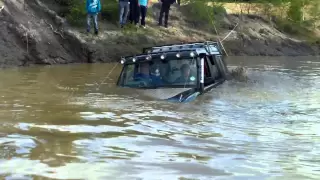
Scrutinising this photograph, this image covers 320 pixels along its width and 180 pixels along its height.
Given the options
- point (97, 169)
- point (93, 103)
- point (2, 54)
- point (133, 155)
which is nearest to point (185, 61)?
point (93, 103)

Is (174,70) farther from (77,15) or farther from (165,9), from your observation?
(165,9)

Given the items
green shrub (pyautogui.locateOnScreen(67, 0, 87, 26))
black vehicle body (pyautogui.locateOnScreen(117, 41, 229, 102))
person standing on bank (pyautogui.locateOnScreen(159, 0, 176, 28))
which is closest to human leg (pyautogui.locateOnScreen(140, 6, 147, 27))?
person standing on bank (pyautogui.locateOnScreen(159, 0, 176, 28))

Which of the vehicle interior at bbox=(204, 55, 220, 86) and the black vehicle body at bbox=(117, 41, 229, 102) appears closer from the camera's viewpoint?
the black vehicle body at bbox=(117, 41, 229, 102)

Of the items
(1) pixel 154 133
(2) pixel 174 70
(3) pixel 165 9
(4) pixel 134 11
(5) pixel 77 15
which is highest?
(3) pixel 165 9

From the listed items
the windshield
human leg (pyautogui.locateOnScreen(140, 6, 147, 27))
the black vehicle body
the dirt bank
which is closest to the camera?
the black vehicle body

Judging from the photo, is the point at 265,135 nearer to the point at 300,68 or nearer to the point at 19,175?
the point at 19,175

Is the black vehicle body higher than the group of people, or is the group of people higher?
the group of people

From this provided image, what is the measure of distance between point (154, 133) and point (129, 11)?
1418 centimetres

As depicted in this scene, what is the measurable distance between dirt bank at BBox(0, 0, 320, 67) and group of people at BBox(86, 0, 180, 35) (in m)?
0.40

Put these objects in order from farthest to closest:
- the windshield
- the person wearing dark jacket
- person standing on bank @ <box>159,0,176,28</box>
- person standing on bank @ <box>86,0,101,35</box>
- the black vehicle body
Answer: person standing on bank @ <box>159,0,176,28</box>
the person wearing dark jacket
person standing on bank @ <box>86,0,101,35</box>
the windshield
the black vehicle body

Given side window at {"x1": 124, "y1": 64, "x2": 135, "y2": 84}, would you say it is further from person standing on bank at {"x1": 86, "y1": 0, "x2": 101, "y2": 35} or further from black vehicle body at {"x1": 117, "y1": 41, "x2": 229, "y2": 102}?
person standing on bank at {"x1": 86, "y1": 0, "x2": 101, "y2": 35}

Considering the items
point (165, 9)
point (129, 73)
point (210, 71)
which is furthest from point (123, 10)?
point (129, 73)

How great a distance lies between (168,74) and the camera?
10.2m

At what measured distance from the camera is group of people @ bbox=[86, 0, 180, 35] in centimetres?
1884
